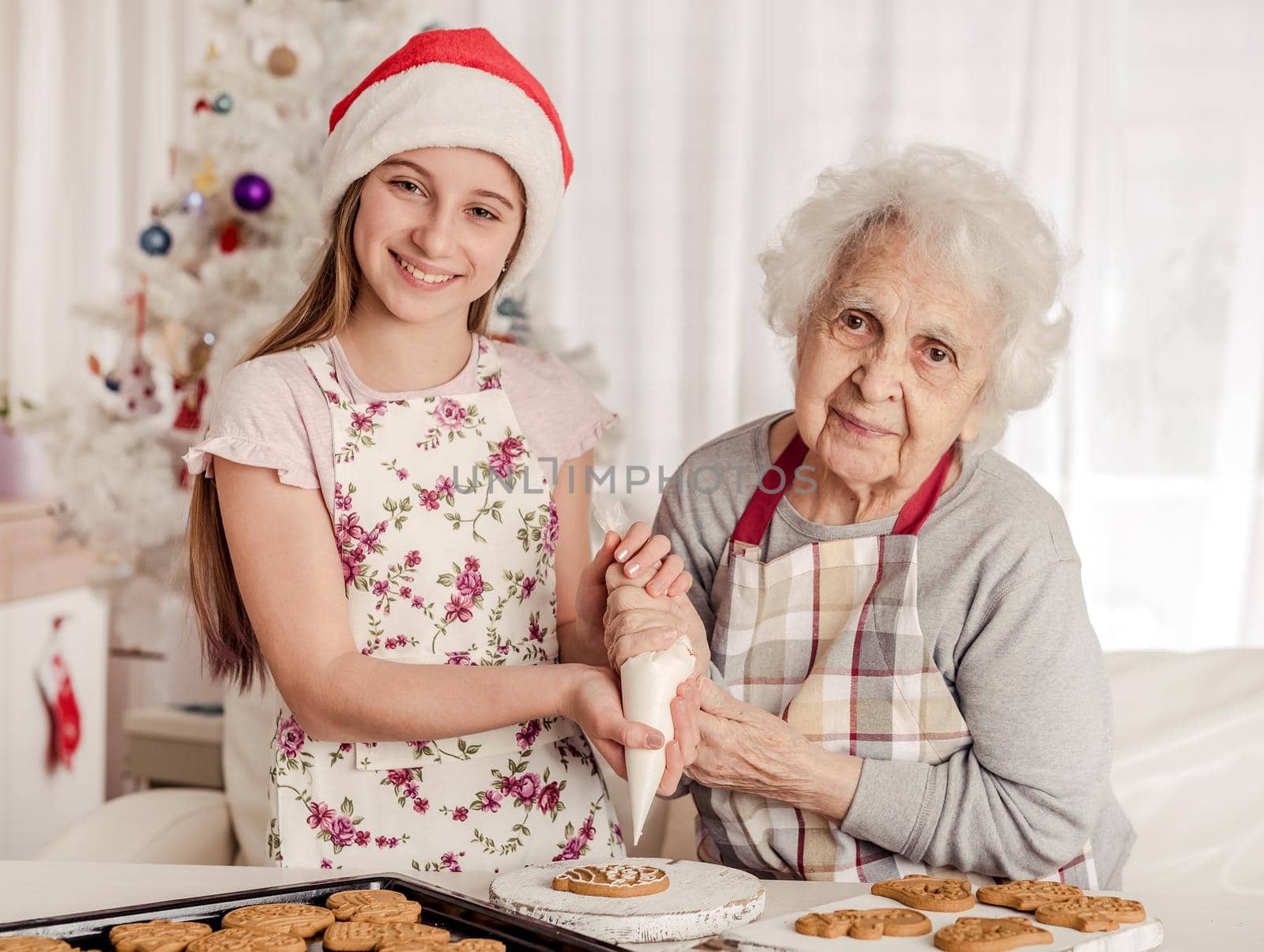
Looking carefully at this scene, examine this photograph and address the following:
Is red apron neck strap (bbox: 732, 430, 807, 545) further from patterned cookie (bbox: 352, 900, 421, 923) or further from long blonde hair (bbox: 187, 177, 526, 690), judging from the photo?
patterned cookie (bbox: 352, 900, 421, 923)

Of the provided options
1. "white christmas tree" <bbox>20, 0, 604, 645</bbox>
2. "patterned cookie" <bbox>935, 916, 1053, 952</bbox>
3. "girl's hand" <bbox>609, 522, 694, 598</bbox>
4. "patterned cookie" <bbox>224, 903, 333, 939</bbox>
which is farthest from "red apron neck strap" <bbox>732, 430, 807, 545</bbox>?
"white christmas tree" <bbox>20, 0, 604, 645</bbox>

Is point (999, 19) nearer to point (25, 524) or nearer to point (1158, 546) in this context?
point (1158, 546)

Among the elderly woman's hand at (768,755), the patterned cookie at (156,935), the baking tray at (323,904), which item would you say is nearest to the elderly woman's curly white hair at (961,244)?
the elderly woman's hand at (768,755)

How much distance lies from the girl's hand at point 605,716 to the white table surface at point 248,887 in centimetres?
17

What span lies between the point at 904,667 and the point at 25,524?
2.84 meters

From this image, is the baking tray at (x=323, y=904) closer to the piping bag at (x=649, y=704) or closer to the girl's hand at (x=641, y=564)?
the piping bag at (x=649, y=704)

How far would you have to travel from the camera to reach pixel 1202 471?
10.8ft

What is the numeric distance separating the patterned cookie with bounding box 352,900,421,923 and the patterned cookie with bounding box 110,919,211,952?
114 millimetres

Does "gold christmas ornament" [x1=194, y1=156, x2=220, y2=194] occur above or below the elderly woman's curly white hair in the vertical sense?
above

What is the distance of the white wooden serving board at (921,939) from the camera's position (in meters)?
0.94

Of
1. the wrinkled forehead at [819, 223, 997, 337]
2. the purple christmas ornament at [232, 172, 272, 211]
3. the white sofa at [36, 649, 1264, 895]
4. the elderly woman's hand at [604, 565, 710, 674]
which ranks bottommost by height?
the white sofa at [36, 649, 1264, 895]

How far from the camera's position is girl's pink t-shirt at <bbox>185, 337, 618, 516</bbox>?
1.34 metres

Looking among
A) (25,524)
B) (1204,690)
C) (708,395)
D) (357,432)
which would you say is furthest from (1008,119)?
(25,524)

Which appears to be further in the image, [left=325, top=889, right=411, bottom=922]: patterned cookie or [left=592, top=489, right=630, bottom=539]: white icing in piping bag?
[left=592, top=489, right=630, bottom=539]: white icing in piping bag
